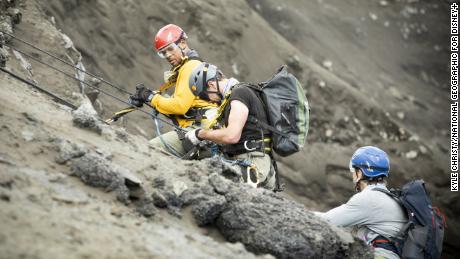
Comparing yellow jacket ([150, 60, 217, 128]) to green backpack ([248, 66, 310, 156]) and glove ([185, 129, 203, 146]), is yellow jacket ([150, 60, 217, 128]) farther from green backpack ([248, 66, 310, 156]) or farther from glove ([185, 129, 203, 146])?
green backpack ([248, 66, 310, 156])

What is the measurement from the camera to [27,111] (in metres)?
5.99

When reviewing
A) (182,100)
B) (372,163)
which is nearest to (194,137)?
(182,100)

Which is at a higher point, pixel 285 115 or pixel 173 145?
pixel 285 115

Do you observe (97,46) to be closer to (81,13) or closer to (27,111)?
(81,13)

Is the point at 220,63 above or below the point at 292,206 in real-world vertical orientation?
below

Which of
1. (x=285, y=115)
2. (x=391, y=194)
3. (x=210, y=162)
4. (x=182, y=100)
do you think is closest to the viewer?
(x=210, y=162)

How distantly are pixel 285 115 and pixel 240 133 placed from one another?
66 centimetres

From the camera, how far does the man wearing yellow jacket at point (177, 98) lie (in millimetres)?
7746

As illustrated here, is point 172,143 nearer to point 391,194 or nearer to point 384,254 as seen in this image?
point 391,194

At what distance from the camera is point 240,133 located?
697 centimetres

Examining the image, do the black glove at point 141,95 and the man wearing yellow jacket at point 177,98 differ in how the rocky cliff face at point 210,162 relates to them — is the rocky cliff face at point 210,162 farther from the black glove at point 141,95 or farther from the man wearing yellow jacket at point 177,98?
the man wearing yellow jacket at point 177,98

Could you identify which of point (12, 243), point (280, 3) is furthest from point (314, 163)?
point (12, 243)

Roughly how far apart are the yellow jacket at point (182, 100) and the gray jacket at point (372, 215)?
7.45ft

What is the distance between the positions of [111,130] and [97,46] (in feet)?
22.2
